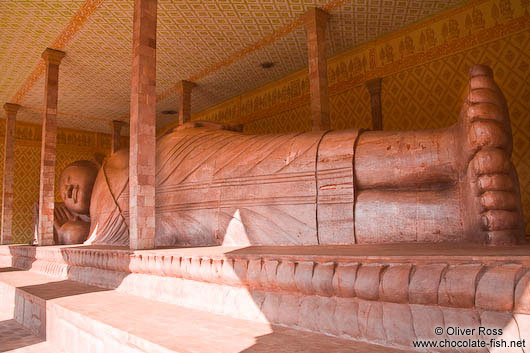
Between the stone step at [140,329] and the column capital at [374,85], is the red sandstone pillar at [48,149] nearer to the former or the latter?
the stone step at [140,329]

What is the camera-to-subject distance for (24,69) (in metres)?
7.83

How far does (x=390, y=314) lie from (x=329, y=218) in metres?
1.18

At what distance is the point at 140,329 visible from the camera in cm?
176

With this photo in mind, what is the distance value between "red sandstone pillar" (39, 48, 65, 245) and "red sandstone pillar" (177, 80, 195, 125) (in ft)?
8.06

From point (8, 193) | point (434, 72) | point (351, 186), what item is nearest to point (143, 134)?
point (351, 186)

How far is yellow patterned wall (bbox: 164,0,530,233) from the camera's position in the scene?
17.8 feet

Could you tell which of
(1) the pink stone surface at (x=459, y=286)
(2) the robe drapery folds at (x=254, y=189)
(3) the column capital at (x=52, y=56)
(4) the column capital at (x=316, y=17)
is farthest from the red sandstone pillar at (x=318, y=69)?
(1) the pink stone surface at (x=459, y=286)

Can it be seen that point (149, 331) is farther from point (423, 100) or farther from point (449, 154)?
point (423, 100)

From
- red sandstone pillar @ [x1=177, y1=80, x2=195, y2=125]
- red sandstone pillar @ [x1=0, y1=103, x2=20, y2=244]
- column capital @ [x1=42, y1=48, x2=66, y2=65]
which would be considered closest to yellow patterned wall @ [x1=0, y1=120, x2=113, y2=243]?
red sandstone pillar @ [x1=0, y1=103, x2=20, y2=244]

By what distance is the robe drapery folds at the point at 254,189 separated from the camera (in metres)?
2.59

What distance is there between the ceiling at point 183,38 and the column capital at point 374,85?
2.42 ft

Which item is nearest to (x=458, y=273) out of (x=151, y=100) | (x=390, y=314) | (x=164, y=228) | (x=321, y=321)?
(x=390, y=314)

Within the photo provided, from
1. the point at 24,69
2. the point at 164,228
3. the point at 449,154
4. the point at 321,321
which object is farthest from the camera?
the point at 24,69

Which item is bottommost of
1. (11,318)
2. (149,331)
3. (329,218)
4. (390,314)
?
(11,318)
